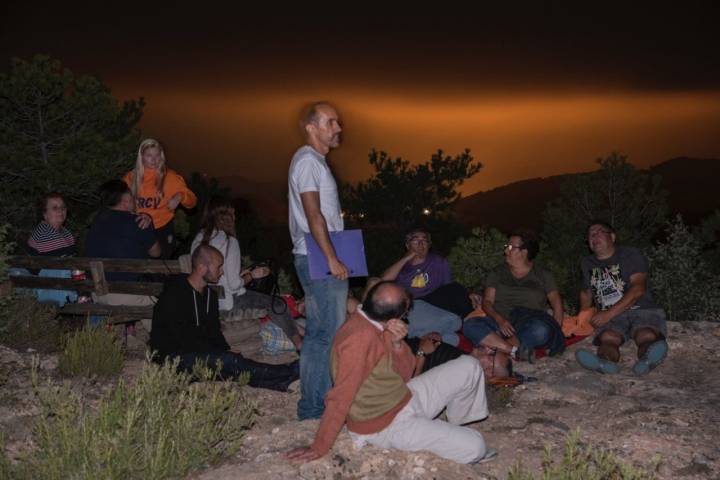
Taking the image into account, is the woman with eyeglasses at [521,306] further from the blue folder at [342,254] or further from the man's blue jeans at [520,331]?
the blue folder at [342,254]

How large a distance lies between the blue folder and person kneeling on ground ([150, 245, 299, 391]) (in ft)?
4.57

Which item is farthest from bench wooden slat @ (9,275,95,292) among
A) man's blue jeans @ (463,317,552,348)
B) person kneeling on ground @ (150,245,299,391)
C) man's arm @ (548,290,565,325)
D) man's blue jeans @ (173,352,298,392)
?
man's arm @ (548,290,565,325)

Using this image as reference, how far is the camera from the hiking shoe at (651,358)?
19.9 ft

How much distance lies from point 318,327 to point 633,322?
11.6 feet

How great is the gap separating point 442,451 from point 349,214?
20914 mm

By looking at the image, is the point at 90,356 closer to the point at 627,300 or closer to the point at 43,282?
the point at 43,282

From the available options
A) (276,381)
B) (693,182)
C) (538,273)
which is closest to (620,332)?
(538,273)

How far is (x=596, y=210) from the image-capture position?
36.3 ft

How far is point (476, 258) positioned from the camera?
9.50 m

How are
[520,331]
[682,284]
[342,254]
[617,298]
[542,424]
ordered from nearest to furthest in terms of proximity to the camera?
[342,254] → [542,424] → [520,331] → [617,298] → [682,284]

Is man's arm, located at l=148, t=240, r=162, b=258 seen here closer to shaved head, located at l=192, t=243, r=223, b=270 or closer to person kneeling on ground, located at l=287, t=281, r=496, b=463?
shaved head, located at l=192, t=243, r=223, b=270

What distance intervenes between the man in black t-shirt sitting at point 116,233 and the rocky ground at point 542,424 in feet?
1.93

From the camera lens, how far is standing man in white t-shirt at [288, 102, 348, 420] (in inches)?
174

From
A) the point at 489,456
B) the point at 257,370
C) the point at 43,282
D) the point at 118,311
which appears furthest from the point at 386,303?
the point at 43,282
